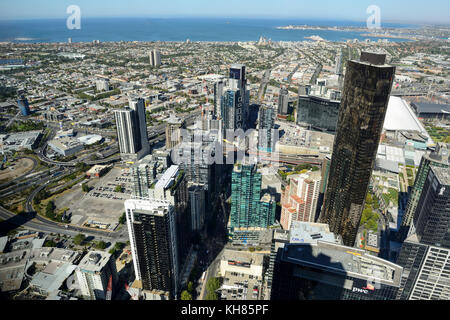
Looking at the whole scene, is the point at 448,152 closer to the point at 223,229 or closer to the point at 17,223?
the point at 223,229

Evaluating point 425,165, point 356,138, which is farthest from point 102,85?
point 425,165

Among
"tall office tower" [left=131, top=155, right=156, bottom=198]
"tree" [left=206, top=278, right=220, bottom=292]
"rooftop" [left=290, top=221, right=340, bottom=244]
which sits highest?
"tall office tower" [left=131, top=155, right=156, bottom=198]

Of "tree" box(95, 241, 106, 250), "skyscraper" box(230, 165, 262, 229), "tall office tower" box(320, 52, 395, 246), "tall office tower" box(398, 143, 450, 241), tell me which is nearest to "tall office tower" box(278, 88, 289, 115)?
"skyscraper" box(230, 165, 262, 229)

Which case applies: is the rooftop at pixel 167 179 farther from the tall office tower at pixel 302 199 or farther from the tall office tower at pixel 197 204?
the tall office tower at pixel 302 199

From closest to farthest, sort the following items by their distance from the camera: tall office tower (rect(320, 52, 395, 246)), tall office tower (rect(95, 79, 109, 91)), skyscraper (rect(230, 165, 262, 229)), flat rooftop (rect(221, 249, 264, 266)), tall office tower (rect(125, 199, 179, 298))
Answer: tall office tower (rect(125, 199, 179, 298))
tall office tower (rect(320, 52, 395, 246))
flat rooftop (rect(221, 249, 264, 266))
skyscraper (rect(230, 165, 262, 229))
tall office tower (rect(95, 79, 109, 91))

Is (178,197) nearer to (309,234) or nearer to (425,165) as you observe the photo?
(309,234)

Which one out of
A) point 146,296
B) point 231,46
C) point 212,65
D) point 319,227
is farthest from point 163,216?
point 231,46

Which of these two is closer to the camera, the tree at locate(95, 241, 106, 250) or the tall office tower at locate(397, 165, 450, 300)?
the tall office tower at locate(397, 165, 450, 300)

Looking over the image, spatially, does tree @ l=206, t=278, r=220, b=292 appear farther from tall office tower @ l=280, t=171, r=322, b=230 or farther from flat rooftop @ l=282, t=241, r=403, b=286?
flat rooftop @ l=282, t=241, r=403, b=286
